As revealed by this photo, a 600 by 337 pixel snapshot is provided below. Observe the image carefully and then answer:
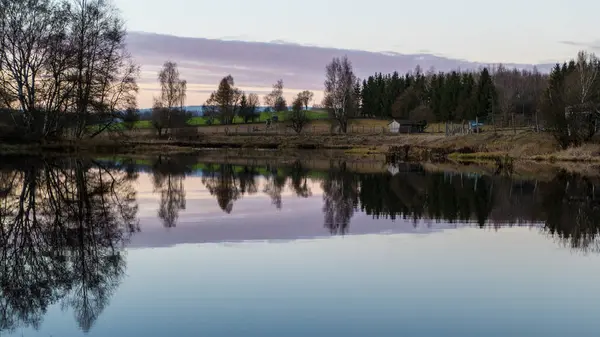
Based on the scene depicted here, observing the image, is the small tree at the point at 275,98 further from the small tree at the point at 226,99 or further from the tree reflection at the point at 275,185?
the tree reflection at the point at 275,185

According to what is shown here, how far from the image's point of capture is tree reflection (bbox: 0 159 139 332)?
326 inches

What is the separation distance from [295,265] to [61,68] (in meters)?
36.9

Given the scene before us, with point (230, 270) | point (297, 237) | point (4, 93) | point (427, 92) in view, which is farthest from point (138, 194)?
point (427, 92)

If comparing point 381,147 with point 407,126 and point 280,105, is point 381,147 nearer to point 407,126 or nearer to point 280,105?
point 407,126

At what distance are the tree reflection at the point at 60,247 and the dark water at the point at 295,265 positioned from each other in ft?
0.13

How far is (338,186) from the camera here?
87.0 feet

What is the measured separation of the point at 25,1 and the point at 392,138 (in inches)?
1691

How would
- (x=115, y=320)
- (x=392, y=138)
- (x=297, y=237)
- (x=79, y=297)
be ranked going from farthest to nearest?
(x=392, y=138) → (x=297, y=237) → (x=79, y=297) → (x=115, y=320)

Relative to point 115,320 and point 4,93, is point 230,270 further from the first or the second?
point 4,93

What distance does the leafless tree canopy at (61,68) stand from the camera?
40906 mm

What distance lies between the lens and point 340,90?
85.6 m

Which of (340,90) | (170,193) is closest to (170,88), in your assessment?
(340,90)

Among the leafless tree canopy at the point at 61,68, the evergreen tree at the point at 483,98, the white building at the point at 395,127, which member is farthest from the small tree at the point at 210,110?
the leafless tree canopy at the point at 61,68

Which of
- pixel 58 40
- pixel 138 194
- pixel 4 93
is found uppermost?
pixel 58 40
